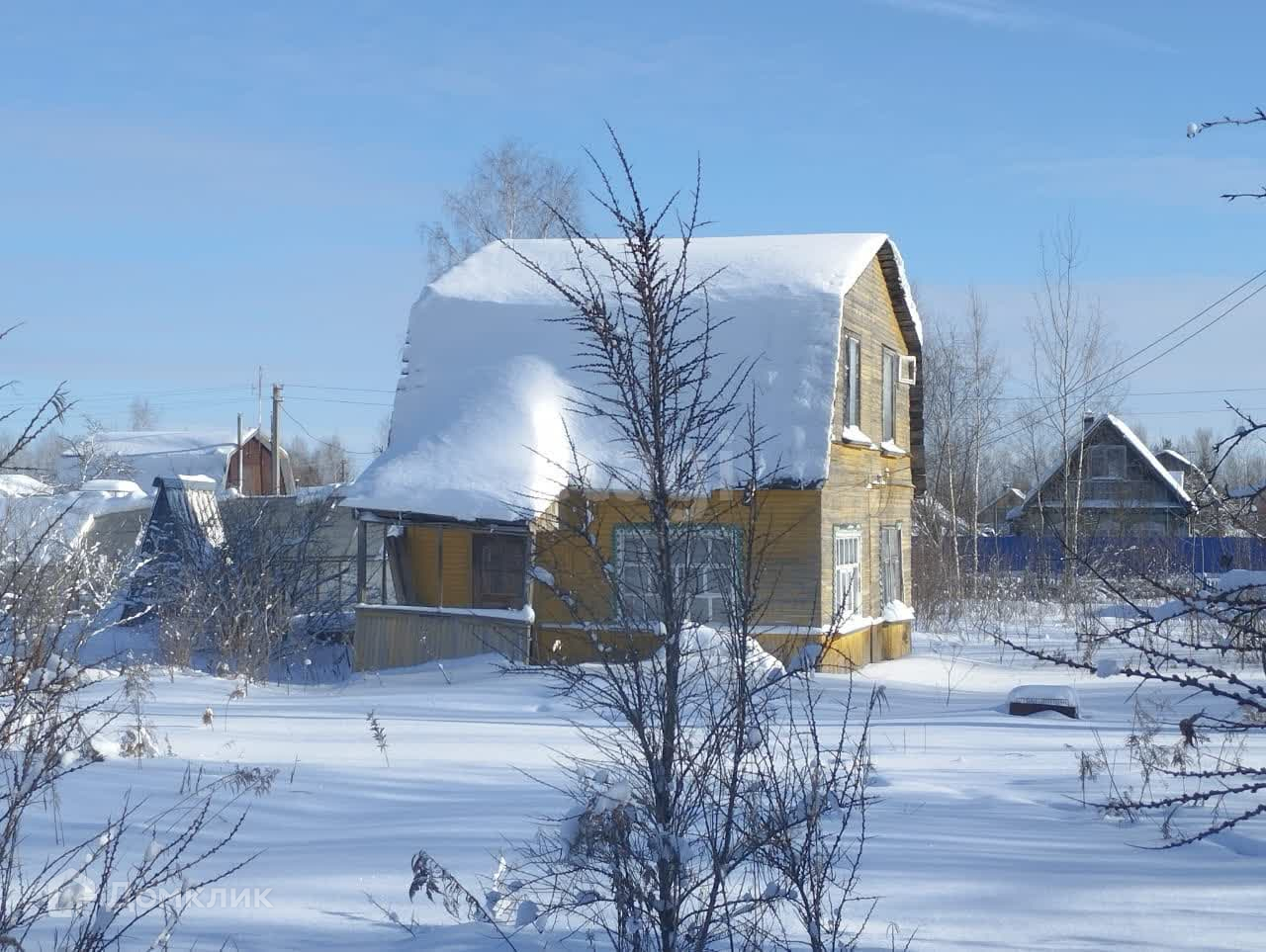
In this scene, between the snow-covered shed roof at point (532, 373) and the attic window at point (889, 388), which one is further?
the attic window at point (889, 388)

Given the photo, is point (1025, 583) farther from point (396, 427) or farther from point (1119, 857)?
point (1119, 857)

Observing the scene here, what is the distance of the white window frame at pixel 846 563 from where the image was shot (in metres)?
18.2

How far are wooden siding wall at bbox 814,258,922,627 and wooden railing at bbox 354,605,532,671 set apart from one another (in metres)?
4.70

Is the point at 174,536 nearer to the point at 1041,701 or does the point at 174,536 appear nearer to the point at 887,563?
the point at 887,563

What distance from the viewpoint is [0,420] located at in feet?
13.5

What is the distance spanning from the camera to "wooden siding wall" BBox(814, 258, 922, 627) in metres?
18.4

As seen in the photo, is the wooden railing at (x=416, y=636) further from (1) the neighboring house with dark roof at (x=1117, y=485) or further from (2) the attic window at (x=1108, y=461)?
(2) the attic window at (x=1108, y=461)

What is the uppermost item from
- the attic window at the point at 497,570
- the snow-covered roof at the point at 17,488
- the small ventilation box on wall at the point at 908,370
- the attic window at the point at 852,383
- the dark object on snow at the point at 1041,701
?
the small ventilation box on wall at the point at 908,370

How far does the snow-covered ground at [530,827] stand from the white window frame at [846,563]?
14.3 ft

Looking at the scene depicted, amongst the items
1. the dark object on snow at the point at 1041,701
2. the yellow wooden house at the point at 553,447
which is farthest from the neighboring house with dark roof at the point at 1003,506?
the dark object on snow at the point at 1041,701

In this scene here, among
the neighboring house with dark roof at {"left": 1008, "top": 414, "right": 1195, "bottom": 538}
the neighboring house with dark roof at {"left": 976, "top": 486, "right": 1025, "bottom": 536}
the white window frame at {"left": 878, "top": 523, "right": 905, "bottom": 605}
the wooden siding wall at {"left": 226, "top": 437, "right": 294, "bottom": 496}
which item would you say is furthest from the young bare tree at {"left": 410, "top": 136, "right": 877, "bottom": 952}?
the wooden siding wall at {"left": 226, "top": 437, "right": 294, "bottom": 496}

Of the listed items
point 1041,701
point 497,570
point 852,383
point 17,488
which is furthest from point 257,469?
point 1041,701

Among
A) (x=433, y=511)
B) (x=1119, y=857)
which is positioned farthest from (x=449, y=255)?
(x=1119, y=857)

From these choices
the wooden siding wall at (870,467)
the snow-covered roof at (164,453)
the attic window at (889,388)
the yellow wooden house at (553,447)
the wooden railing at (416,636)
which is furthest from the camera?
the snow-covered roof at (164,453)
